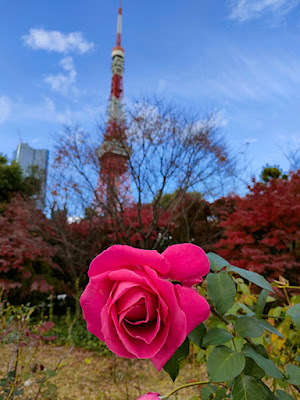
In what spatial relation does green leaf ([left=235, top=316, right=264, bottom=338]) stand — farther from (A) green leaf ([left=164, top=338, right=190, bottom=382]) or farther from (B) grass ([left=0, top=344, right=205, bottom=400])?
(B) grass ([left=0, top=344, right=205, bottom=400])

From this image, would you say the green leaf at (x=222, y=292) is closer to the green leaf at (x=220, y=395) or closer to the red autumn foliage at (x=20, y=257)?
the green leaf at (x=220, y=395)

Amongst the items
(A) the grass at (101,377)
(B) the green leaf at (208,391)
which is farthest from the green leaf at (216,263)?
(A) the grass at (101,377)

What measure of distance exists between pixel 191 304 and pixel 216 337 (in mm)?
161

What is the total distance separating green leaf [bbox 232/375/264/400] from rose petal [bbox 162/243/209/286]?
0.69 feet

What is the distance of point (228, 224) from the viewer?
4.22m

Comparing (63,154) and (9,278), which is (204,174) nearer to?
(63,154)

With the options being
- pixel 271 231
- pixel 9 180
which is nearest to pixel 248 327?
pixel 271 231

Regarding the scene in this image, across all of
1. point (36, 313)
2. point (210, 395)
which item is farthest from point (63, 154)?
point (210, 395)

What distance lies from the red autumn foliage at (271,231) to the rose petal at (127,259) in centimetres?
314

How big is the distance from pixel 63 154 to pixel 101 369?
147 inches

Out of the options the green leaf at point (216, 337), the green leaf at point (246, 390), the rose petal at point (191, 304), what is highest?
the rose petal at point (191, 304)

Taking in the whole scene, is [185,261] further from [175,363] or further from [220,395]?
[220,395]

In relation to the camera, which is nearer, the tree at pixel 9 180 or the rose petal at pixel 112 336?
the rose petal at pixel 112 336

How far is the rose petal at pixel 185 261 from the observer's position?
39 centimetres
